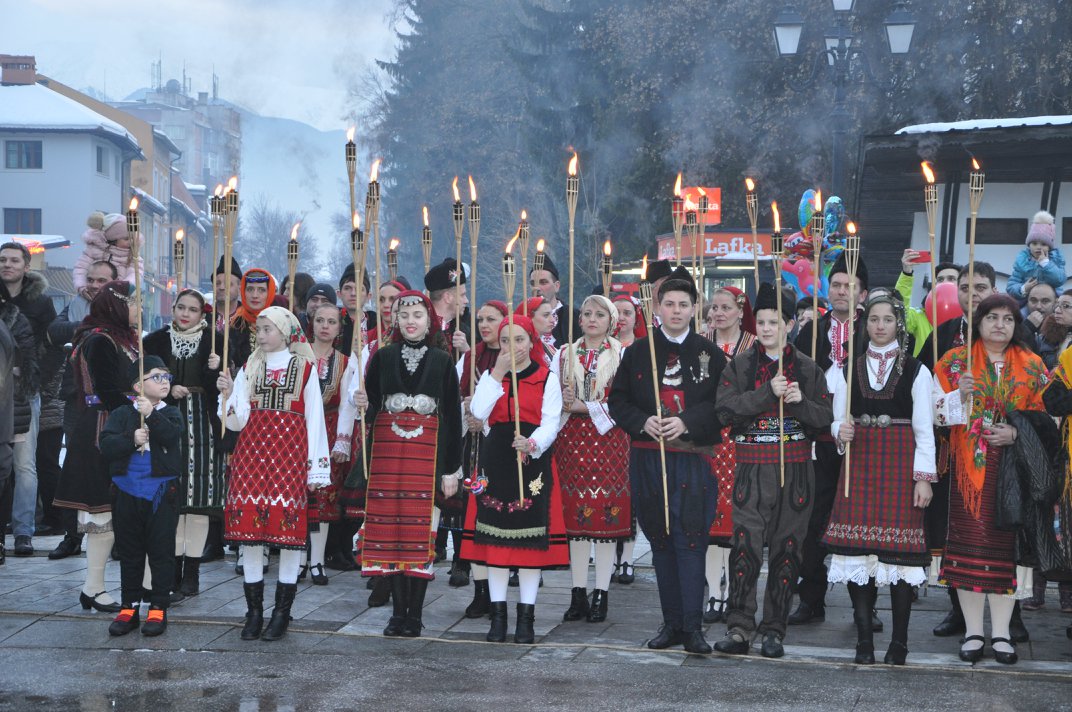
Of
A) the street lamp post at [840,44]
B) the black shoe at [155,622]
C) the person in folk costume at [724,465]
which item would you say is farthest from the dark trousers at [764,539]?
the street lamp post at [840,44]

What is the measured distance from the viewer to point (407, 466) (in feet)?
26.0

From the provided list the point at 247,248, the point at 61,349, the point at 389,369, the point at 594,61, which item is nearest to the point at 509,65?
the point at 594,61

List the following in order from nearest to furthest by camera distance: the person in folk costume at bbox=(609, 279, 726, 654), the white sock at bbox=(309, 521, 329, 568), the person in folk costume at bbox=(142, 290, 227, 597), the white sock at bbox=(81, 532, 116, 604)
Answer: the person in folk costume at bbox=(609, 279, 726, 654) < the white sock at bbox=(81, 532, 116, 604) < the person in folk costume at bbox=(142, 290, 227, 597) < the white sock at bbox=(309, 521, 329, 568)

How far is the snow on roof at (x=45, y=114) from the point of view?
5756cm

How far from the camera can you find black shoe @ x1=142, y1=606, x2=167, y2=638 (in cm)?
777

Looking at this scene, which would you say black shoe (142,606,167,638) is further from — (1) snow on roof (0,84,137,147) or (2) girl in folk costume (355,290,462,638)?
(1) snow on roof (0,84,137,147)

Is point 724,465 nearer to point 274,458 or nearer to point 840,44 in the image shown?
point 274,458

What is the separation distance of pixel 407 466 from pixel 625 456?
1557 millimetres

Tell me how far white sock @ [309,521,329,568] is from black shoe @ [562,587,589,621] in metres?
2.04

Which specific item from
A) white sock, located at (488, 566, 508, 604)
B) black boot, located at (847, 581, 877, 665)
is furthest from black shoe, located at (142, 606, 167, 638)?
black boot, located at (847, 581, 877, 665)

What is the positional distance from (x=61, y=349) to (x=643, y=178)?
2289 centimetres

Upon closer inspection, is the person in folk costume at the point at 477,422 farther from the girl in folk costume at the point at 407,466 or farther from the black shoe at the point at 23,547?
the black shoe at the point at 23,547

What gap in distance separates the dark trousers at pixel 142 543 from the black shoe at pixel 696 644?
2.90m

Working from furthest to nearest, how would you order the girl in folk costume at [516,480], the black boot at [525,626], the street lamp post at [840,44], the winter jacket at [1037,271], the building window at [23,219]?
the building window at [23,219] → the street lamp post at [840,44] → the winter jacket at [1037,271] → the girl in folk costume at [516,480] → the black boot at [525,626]
